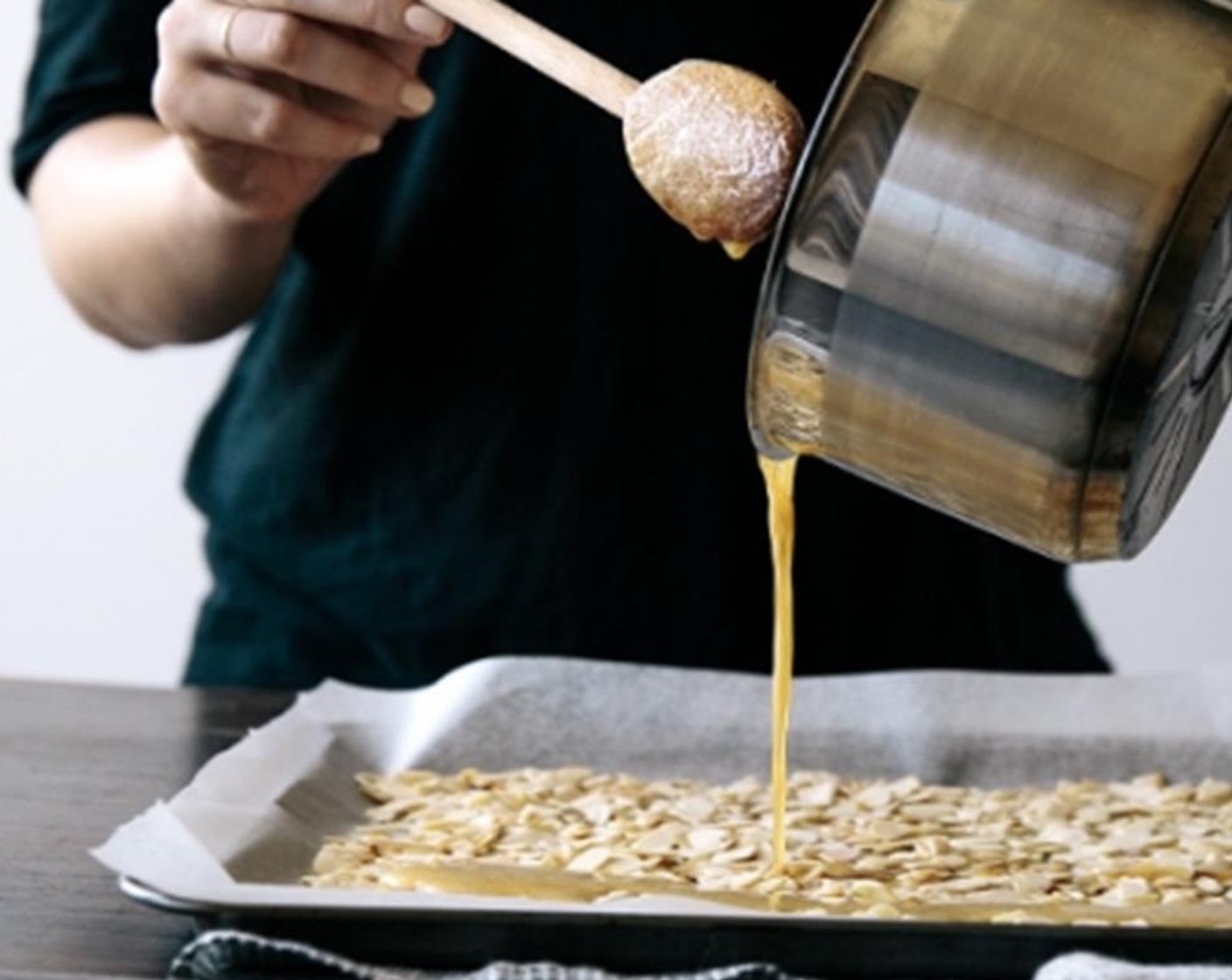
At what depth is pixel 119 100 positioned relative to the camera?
54.8 inches

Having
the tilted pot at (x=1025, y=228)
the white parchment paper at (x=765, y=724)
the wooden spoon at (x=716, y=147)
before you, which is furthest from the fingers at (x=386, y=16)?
the white parchment paper at (x=765, y=724)

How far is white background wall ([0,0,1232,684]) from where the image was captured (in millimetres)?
2473

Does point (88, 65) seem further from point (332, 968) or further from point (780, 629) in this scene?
point (332, 968)

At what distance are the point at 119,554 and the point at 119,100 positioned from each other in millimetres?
1168

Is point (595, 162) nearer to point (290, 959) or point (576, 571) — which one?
point (576, 571)

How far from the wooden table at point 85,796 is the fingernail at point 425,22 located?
1.16 feet

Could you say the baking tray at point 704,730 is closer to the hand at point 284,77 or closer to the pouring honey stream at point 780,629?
the pouring honey stream at point 780,629

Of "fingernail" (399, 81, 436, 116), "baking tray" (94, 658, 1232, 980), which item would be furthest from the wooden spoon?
"baking tray" (94, 658, 1232, 980)

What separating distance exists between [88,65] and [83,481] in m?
1.16

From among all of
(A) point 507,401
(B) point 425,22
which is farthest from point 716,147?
(A) point 507,401

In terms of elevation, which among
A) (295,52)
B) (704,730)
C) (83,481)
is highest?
(295,52)

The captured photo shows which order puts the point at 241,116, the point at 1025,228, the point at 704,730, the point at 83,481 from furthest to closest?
the point at 83,481, the point at 704,730, the point at 241,116, the point at 1025,228

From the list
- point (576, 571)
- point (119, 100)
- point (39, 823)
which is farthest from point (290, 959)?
point (119, 100)

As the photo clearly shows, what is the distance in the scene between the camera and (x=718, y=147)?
784mm
